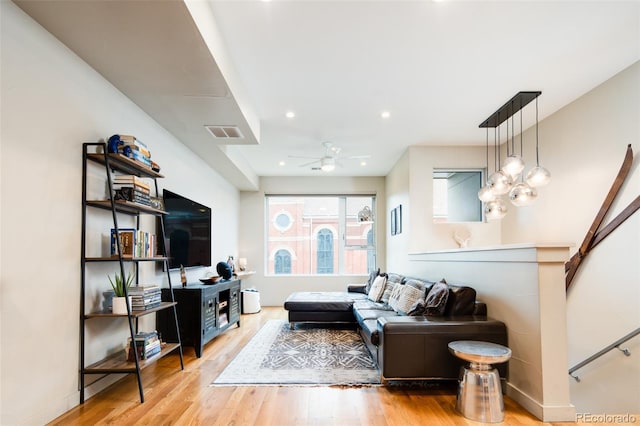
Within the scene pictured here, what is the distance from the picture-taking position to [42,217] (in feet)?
7.84

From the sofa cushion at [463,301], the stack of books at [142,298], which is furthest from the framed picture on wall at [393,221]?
the stack of books at [142,298]

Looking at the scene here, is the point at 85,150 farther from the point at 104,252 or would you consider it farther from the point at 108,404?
the point at 108,404

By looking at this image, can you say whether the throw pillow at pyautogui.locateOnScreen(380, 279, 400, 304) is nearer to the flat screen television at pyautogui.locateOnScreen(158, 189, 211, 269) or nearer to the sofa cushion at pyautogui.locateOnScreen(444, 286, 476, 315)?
the sofa cushion at pyautogui.locateOnScreen(444, 286, 476, 315)

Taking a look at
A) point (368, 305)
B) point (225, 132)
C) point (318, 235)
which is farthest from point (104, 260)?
point (318, 235)

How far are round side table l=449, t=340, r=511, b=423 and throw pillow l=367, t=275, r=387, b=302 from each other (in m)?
2.77

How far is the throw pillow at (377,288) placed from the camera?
5438 mm

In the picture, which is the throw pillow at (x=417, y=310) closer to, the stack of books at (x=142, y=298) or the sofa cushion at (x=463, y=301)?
the sofa cushion at (x=463, y=301)

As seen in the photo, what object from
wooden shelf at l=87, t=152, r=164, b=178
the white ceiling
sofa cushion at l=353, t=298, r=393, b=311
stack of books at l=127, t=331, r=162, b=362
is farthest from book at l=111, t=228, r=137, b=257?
sofa cushion at l=353, t=298, r=393, b=311

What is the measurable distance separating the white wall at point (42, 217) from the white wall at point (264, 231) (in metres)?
5.10

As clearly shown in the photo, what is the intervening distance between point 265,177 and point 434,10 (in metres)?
6.04

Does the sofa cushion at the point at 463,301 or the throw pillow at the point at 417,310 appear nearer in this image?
the sofa cushion at the point at 463,301

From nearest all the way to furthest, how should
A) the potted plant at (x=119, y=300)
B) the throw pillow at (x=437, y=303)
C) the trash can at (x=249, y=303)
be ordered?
the potted plant at (x=119, y=300), the throw pillow at (x=437, y=303), the trash can at (x=249, y=303)

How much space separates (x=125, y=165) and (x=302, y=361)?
98.3 inches

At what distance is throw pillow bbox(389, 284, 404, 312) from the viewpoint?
174 inches
